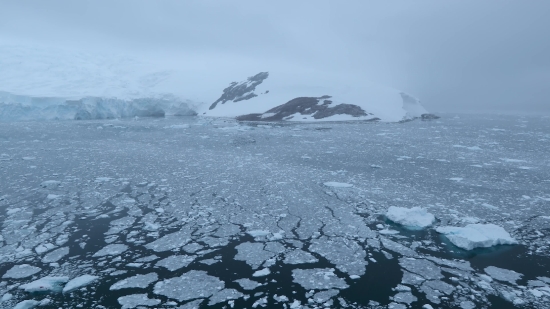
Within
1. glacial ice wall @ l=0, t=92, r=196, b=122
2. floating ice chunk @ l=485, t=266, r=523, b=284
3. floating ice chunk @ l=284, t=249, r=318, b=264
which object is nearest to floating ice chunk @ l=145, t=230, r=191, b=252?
floating ice chunk @ l=284, t=249, r=318, b=264

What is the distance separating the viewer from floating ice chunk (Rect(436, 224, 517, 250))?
20.0 feet

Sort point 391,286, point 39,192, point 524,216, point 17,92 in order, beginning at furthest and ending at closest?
1. point 17,92
2. point 39,192
3. point 524,216
4. point 391,286

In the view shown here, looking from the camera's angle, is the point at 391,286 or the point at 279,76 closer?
the point at 391,286

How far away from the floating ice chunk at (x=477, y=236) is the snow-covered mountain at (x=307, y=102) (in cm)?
2937

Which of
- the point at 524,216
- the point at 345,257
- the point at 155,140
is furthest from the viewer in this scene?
the point at 155,140

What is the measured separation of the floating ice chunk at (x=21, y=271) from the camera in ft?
16.4

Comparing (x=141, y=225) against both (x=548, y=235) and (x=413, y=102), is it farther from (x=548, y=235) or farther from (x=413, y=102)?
(x=413, y=102)

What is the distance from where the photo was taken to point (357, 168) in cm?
1238

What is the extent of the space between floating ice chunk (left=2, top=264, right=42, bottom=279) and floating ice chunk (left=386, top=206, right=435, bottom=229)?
600cm

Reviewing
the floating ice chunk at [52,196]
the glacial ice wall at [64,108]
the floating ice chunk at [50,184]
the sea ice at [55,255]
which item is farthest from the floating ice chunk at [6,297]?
the glacial ice wall at [64,108]

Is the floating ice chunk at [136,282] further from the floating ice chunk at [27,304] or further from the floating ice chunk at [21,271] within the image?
the floating ice chunk at [21,271]

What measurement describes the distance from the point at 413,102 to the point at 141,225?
43.6 meters

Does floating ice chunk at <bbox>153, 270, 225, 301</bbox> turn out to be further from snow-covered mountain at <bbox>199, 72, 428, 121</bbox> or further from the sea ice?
snow-covered mountain at <bbox>199, 72, 428, 121</bbox>

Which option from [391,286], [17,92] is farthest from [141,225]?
[17,92]
